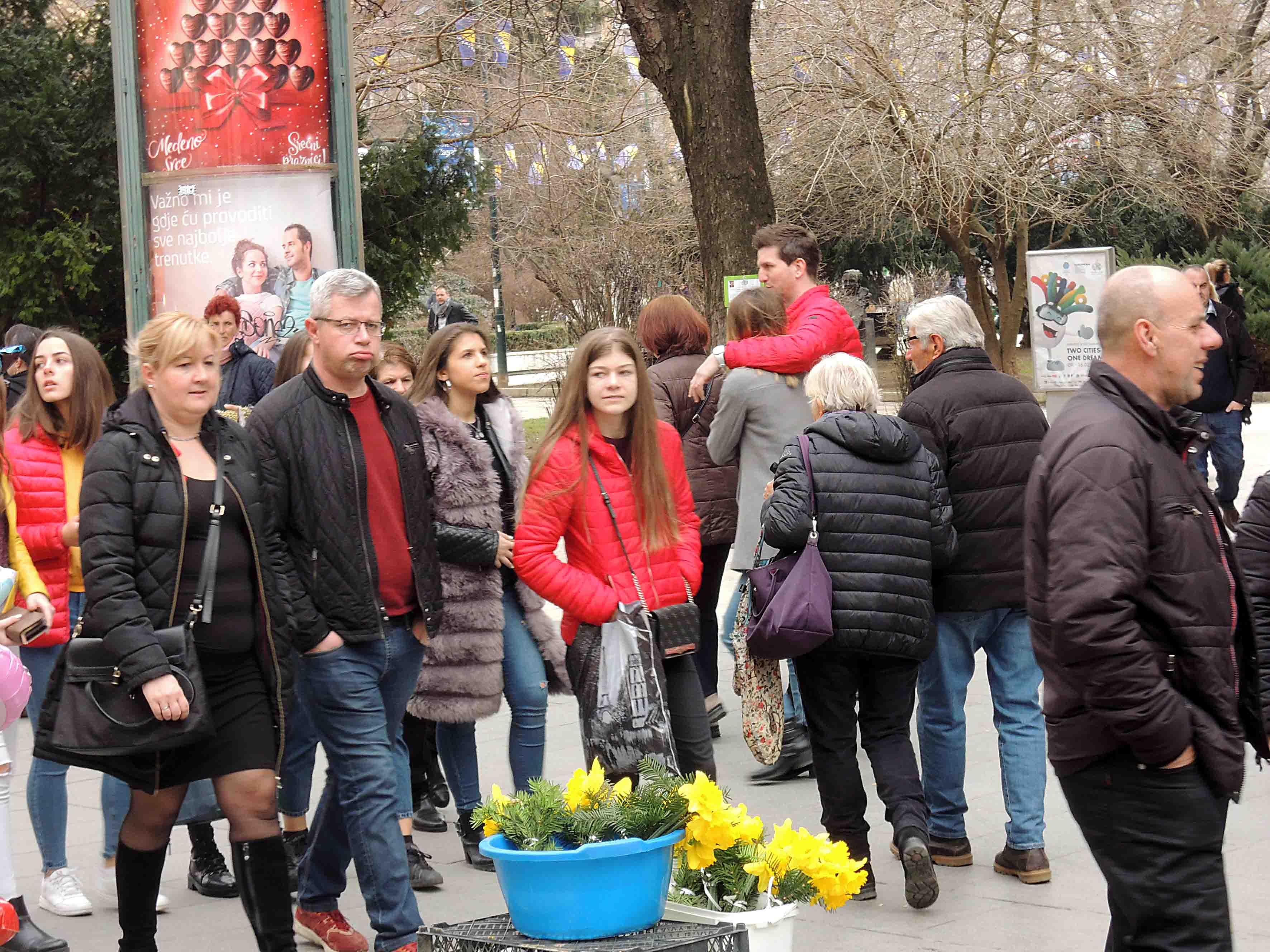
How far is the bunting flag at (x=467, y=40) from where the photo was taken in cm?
1752

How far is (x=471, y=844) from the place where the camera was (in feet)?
19.3

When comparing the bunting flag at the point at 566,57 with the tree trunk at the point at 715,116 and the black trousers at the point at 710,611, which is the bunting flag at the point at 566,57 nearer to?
the tree trunk at the point at 715,116

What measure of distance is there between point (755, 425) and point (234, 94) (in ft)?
15.1

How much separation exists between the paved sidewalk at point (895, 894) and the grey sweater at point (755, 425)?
128 cm

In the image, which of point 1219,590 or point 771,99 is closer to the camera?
point 1219,590

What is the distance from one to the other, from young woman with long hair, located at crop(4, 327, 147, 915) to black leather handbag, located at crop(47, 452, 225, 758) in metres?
1.34

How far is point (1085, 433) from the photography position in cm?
341

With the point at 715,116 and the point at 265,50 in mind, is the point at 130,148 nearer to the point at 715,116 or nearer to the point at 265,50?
the point at 265,50

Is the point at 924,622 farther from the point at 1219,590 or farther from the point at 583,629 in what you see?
the point at 1219,590

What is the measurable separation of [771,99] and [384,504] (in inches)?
621

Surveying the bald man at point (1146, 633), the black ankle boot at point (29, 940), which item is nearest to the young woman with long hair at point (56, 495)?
the black ankle boot at point (29, 940)

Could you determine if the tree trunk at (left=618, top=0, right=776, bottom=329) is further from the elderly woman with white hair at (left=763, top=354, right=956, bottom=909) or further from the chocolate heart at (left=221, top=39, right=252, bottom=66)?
the elderly woman with white hair at (left=763, top=354, right=956, bottom=909)

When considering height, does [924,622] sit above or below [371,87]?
below

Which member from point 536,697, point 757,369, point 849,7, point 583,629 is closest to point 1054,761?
point 583,629
